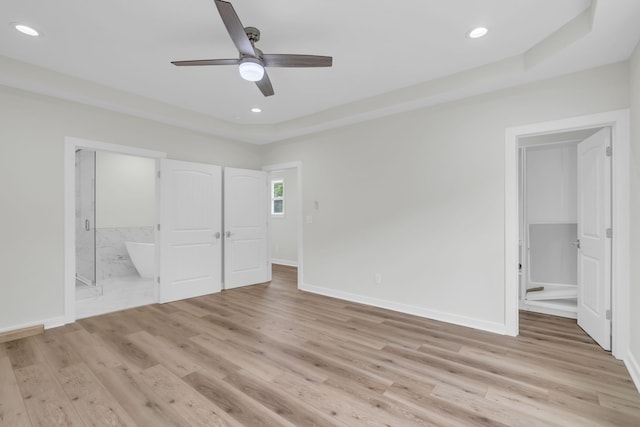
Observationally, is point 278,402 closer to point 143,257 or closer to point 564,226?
point 564,226

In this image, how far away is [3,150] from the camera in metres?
3.17

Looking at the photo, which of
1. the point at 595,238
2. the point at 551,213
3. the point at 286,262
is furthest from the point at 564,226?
the point at 286,262

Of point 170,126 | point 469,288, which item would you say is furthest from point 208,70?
point 469,288

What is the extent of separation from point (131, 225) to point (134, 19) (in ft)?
16.9

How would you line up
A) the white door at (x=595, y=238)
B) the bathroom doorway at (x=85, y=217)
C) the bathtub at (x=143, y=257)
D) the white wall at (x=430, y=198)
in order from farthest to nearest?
1. the bathtub at (x=143, y=257)
2. the bathroom doorway at (x=85, y=217)
3. the white wall at (x=430, y=198)
4. the white door at (x=595, y=238)

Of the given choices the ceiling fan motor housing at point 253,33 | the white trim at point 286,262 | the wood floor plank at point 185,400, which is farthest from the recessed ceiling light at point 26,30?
the white trim at point 286,262

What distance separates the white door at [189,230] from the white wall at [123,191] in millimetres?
1771

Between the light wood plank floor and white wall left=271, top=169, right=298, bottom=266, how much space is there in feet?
13.3

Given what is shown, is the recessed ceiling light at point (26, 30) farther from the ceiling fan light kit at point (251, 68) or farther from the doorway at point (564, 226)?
the doorway at point (564, 226)

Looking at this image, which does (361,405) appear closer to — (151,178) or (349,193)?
(349,193)

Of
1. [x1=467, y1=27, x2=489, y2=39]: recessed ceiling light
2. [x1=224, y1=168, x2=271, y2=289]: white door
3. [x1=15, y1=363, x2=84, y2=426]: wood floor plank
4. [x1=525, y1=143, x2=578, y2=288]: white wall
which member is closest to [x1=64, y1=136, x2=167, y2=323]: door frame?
[x1=15, y1=363, x2=84, y2=426]: wood floor plank

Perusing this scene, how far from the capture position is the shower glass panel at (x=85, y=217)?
5.55 meters

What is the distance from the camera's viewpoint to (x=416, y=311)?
12.6 ft

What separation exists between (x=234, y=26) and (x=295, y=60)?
56 centimetres
